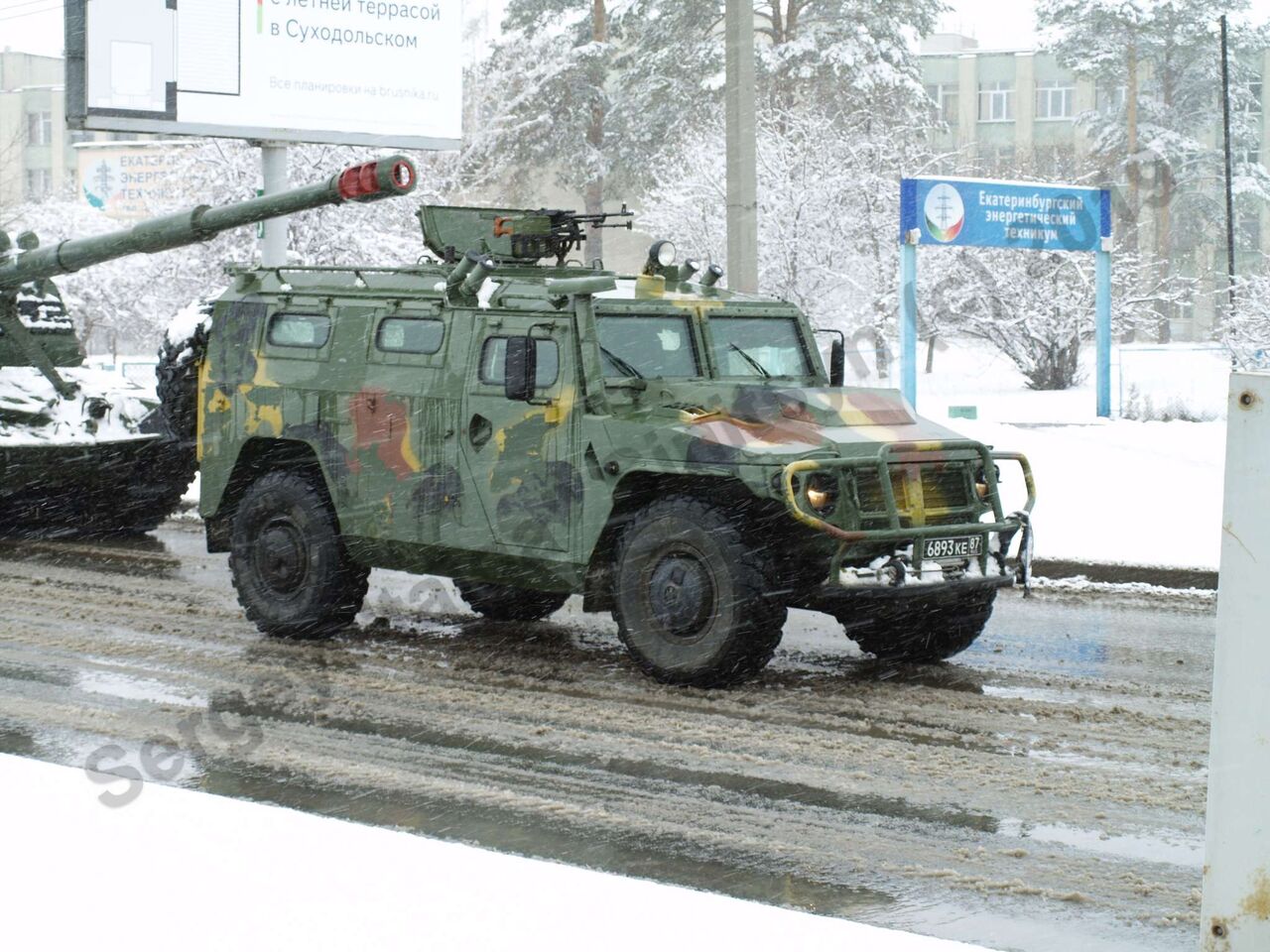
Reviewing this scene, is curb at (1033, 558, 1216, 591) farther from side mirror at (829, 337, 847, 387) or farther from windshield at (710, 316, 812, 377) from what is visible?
windshield at (710, 316, 812, 377)

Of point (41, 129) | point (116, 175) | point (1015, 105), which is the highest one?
point (41, 129)

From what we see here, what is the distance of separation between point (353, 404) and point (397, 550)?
2.72 feet

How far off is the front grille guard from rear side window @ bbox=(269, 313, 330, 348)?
3.19m

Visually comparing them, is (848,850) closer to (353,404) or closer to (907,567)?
(907,567)

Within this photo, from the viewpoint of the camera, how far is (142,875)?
5.06 metres

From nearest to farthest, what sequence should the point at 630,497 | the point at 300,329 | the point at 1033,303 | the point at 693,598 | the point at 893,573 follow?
the point at 893,573, the point at 693,598, the point at 630,497, the point at 300,329, the point at 1033,303

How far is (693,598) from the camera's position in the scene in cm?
805

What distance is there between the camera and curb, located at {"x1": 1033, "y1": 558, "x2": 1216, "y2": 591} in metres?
11.5

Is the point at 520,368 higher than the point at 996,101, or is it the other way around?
the point at 996,101

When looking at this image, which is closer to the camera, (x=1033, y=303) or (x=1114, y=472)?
(x=1114, y=472)

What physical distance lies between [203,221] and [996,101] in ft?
171

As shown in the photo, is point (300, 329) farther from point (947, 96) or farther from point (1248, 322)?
point (947, 96)

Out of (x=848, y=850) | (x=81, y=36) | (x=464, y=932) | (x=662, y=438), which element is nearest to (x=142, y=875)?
(x=464, y=932)

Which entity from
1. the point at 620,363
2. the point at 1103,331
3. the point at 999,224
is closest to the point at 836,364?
the point at 620,363
